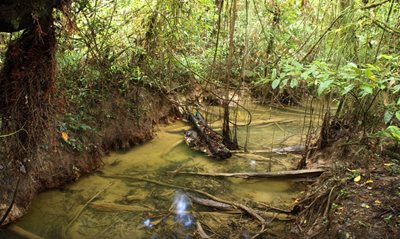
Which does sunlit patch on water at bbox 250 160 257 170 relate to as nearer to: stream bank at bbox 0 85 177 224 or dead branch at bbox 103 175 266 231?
dead branch at bbox 103 175 266 231

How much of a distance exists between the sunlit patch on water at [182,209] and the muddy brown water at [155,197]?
0.01 m

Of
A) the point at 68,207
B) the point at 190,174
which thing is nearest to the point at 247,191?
the point at 190,174

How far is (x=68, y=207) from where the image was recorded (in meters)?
4.48

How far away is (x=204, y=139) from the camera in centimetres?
674

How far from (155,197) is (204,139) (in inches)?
82.6

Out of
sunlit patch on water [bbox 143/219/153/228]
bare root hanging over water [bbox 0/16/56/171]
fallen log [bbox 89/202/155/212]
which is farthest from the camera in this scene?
fallen log [bbox 89/202/155/212]

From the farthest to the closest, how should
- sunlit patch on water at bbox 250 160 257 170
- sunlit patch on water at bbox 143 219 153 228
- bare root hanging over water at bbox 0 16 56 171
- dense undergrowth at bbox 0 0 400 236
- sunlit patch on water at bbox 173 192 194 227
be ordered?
sunlit patch on water at bbox 250 160 257 170 < sunlit patch on water at bbox 173 192 194 227 < sunlit patch on water at bbox 143 219 153 228 < dense undergrowth at bbox 0 0 400 236 < bare root hanging over water at bbox 0 16 56 171

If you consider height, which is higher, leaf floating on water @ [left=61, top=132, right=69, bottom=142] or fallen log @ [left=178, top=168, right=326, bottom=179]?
leaf floating on water @ [left=61, top=132, right=69, bottom=142]

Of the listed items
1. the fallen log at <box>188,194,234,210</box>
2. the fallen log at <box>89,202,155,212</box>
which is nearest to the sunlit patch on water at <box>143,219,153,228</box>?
the fallen log at <box>89,202,155,212</box>

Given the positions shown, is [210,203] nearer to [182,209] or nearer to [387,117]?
[182,209]

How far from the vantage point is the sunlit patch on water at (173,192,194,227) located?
432 centimetres

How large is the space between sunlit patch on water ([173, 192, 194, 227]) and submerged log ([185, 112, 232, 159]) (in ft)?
5.14

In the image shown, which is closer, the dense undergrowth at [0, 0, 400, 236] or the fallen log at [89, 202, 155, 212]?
the dense undergrowth at [0, 0, 400, 236]

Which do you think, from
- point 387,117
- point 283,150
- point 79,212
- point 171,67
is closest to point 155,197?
point 79,212
